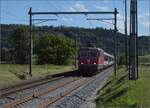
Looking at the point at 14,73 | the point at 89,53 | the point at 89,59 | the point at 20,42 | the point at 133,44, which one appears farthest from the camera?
the point at 20,42

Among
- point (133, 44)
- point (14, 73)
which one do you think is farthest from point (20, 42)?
point (133, 44)

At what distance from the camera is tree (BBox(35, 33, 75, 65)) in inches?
4395

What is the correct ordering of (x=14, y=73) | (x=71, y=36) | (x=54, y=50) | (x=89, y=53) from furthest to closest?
(x=71, y=36) < (x=54, y=50) < (x=89, y=53) < (x=14, y=73)

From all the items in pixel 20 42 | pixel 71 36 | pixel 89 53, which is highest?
pixel 71 36

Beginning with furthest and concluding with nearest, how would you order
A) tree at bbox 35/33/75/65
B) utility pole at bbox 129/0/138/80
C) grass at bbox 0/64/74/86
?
1. tree at bbox 35/33/75/65
2. grass at bbox 0/64/74/86
3. utility pole at bbox 129/0/138/80

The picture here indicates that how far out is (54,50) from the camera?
371ft

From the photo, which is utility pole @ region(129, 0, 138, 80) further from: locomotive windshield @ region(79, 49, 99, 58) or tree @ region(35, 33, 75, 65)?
tree @ region(35, 33, 75, 65)

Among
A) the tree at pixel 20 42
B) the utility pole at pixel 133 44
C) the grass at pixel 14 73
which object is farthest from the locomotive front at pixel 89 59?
the tree at pixel 20 42

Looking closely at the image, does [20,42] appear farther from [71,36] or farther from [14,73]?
[14,73]

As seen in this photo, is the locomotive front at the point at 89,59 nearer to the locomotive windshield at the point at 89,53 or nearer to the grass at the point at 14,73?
the locomotive windshield at the point at 89,53

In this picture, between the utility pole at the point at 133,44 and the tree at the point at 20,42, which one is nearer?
the utility pole at the point at 133,44

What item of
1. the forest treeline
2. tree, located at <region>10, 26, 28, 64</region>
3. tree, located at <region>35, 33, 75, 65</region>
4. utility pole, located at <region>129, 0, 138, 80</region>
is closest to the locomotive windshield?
the forest treeline

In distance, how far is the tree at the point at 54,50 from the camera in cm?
11162

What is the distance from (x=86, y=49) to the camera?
53281 mm
